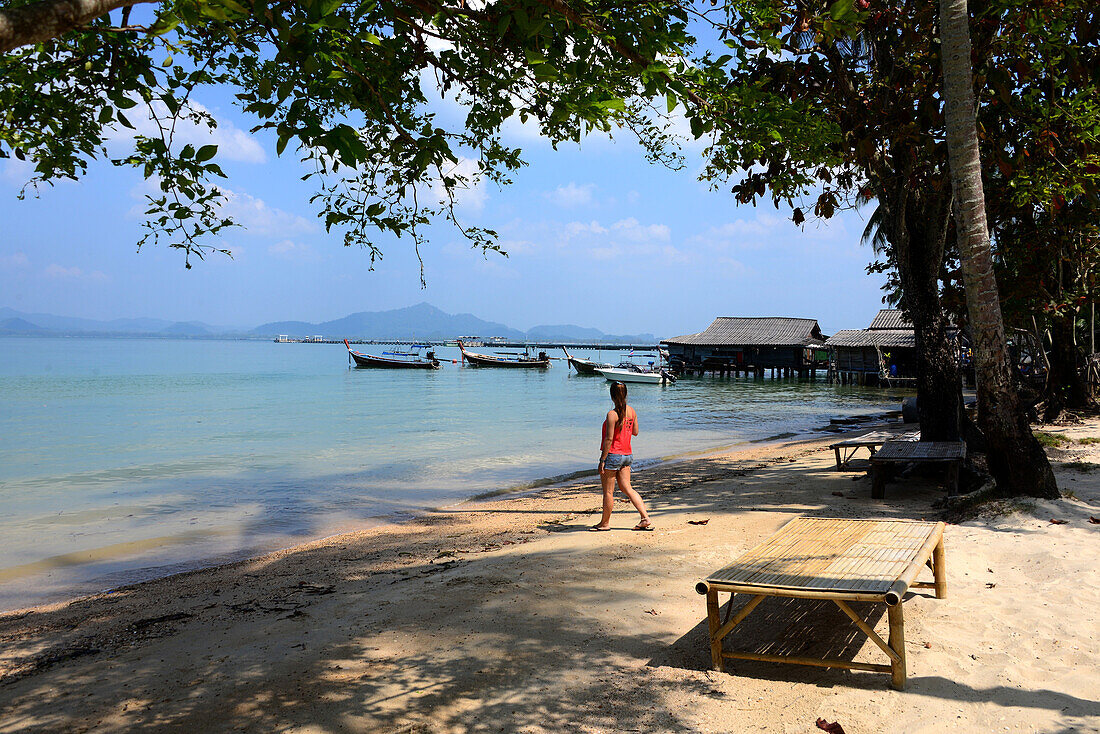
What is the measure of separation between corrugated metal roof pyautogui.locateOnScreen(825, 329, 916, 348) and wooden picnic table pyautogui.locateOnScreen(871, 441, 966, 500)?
3671cm

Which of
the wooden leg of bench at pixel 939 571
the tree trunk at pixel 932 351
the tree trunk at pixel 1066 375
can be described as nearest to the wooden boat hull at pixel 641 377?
the tree trunk at pixel 1066 375

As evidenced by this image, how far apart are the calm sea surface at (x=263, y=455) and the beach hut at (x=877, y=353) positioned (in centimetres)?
302

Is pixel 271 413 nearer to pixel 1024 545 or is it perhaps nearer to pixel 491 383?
pixel 491 383

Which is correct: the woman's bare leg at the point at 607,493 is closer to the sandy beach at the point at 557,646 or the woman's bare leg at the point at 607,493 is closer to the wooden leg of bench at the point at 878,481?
the sandy beach at the point at 557,646

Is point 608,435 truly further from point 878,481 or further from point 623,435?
point 878,481

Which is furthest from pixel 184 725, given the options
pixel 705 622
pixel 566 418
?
pixel 566 418

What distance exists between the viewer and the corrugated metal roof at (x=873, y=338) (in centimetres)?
4288

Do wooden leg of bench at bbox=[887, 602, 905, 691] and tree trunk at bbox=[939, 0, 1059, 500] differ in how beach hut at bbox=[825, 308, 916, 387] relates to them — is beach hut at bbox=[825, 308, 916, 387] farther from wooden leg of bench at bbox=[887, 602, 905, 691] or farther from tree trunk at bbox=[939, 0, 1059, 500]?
wooden leg of bench at bbox=[887, 602, 905, 691]

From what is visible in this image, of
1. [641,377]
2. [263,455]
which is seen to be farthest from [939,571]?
[641,377]

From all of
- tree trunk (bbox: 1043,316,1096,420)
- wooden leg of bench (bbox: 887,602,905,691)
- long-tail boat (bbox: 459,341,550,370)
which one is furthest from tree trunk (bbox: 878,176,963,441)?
long-tail boat (bbox: 459,341,550,370)

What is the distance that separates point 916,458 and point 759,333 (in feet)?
161

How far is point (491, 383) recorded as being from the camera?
51531mm

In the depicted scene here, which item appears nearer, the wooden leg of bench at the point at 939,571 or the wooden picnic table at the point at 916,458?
the wooden leg of bench at the point at 939,571

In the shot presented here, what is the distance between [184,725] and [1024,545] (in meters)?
5.84
